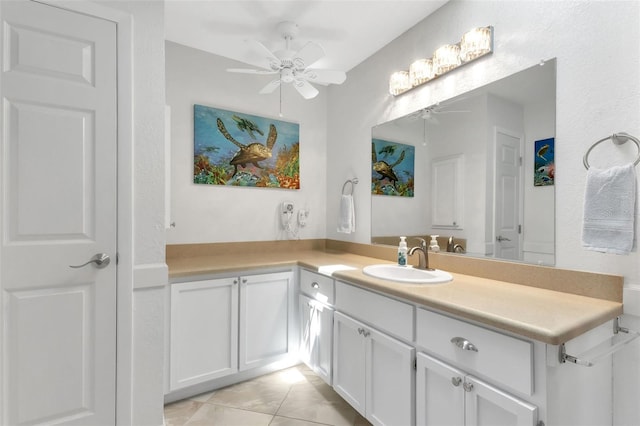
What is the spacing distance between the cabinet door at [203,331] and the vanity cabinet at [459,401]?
4.26ft

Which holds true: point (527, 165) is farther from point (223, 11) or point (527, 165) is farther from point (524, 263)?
point (223, 11)

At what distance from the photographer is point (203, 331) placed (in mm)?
2027

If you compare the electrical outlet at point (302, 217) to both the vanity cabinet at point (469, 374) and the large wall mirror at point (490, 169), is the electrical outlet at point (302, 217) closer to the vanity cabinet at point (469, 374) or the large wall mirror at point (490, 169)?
the large wall mirror at point (490, 169)

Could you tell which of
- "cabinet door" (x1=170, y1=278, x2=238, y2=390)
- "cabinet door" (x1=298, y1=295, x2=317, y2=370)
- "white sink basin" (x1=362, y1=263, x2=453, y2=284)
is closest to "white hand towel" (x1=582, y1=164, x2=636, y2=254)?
"white sink basin" (x1=362, y1=263, x2=453, y2=284)

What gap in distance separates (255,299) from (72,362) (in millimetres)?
1044

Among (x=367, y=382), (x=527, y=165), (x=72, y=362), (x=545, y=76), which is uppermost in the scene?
(x=545, y=76)

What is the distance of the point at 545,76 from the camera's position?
1.48m

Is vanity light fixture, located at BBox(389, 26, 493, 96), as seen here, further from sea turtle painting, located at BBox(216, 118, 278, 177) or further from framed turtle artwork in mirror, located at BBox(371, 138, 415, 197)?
sea turtle painting, located at BBox(216, 118, 278, 177)

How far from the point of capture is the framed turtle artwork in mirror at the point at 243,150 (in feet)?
8.46

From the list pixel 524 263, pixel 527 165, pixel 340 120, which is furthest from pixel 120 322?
pixel 340 120

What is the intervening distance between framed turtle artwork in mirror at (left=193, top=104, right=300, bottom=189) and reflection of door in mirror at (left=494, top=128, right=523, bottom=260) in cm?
183

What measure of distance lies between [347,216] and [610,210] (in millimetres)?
1791

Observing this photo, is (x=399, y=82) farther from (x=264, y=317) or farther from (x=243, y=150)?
(x=264, y=317)

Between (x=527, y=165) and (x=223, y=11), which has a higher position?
(x=223, y=11)
